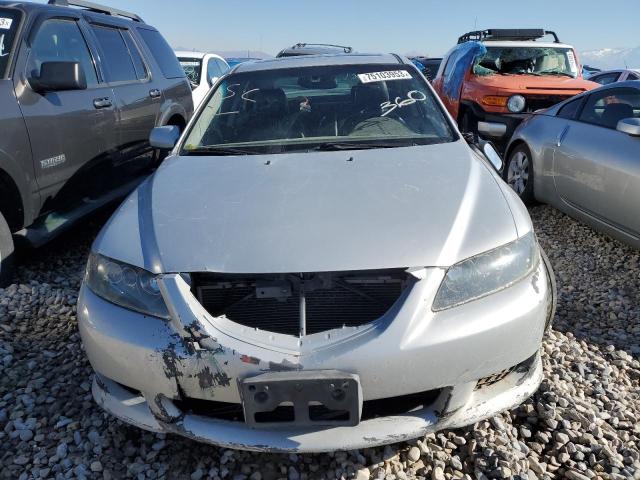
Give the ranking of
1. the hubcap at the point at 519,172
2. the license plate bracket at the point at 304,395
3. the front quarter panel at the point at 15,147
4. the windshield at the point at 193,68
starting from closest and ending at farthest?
1. the license plate bracket at the point at 304,395
2. the front quarter panel at the point at 15,147
3. the hubcap at the point at 519,172
4. the windshield at the point at 193,68

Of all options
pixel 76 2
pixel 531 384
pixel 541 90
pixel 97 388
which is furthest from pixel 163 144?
pixel 541 90

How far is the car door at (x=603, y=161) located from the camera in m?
3.90

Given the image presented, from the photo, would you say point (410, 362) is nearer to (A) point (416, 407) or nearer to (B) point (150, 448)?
(A) point (416, 407)

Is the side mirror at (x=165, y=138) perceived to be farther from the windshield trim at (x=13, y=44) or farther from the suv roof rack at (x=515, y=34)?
the suv roof rack at (x=515, y=34)

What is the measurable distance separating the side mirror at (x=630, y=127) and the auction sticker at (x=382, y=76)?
1.64 m

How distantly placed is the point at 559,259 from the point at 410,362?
3.00 metres

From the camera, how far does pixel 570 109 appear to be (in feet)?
16.4

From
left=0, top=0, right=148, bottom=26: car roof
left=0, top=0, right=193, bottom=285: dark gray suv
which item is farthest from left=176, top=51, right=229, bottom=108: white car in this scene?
left=0, top=0, right=193, bottom=285: dark gray suv

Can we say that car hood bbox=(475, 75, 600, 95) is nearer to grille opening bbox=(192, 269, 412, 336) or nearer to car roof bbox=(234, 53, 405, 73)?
car roof bbox=(234, 53, 405, 73)

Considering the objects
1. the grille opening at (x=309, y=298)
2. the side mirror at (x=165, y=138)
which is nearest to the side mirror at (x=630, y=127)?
the grille opening at (x=309, y=298)

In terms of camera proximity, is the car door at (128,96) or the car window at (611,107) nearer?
the car window at (611,107)

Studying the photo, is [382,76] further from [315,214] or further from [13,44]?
[13,44]

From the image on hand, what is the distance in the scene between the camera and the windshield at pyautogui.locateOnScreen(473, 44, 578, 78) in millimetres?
8562

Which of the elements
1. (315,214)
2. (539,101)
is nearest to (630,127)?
(315,214)
